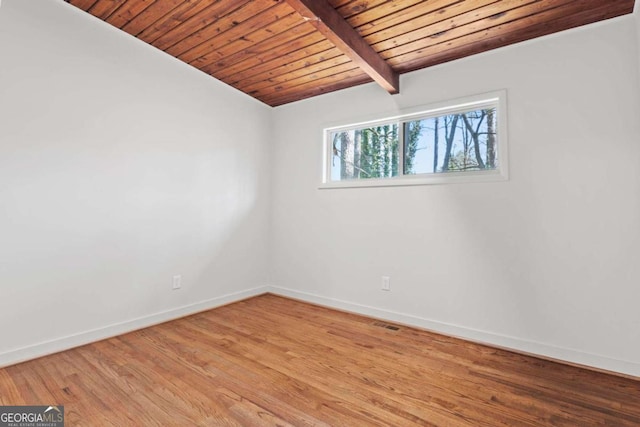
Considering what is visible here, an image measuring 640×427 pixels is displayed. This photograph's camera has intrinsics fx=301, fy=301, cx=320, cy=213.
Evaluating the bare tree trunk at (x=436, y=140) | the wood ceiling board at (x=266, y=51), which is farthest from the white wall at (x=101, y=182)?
the bare tree trunk at (x=436, y=140)

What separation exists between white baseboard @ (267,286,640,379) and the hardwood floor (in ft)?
0.30

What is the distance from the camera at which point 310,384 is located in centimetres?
181

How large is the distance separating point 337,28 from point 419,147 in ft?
4.43

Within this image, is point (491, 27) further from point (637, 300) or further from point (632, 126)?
point (637, 300)

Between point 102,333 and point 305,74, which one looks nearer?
point 102,333

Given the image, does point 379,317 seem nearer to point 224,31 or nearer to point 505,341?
→ point 505,341

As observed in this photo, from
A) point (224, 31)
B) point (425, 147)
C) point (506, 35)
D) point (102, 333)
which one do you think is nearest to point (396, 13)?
point (506, 35)

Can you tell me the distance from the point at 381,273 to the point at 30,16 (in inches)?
135

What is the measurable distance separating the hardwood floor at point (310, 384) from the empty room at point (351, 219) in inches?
0.7

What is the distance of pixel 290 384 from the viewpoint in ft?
5.92

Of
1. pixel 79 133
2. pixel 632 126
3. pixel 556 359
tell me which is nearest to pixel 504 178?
pixel 632 126

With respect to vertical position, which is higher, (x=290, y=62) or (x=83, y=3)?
(x=83, y=3)

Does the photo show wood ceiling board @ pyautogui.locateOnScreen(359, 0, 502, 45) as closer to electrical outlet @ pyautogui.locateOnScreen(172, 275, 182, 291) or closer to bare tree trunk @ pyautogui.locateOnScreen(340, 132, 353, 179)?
bare tree trunk @ pyautogui.locateOnScreen(340, 132, 353, 179)

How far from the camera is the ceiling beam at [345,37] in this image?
1909 mm
